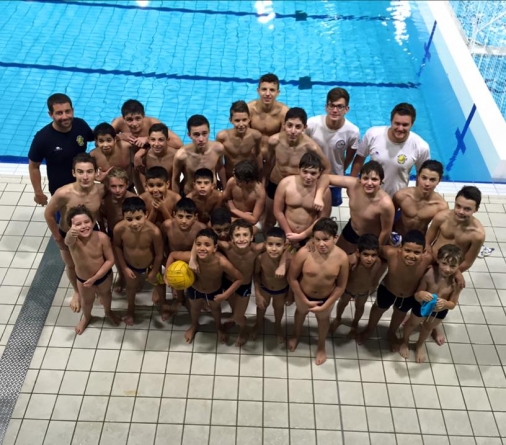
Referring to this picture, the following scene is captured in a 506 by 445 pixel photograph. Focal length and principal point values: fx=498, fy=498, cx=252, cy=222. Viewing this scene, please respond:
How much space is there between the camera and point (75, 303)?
431cm

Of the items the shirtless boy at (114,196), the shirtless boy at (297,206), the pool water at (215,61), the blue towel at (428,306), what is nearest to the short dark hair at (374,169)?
the shirtless boy at (297,206)

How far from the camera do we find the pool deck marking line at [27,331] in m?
3.70

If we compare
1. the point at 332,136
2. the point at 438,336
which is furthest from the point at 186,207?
the point at 438,336

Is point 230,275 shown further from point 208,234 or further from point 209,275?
point 208,234

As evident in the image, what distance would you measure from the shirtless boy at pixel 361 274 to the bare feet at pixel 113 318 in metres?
1.86

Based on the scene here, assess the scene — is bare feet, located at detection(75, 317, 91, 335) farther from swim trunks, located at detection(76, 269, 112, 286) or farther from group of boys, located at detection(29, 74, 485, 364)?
swim trunks, located at detection(76, 269, 112, 286)

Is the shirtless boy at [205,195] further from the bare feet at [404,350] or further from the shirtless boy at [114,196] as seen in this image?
the bare feet at [404,350]

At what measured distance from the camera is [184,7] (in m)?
9.83

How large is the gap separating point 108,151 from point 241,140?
1123 mm

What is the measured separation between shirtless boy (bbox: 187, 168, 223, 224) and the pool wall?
3770 millimetres

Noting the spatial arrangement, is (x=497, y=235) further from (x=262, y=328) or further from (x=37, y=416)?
(x=37, y=416)

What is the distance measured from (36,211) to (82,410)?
2.41m

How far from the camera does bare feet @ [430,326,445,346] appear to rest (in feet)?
13.6

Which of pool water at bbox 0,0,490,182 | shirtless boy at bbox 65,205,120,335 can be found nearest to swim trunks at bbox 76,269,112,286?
shirtless boy at bbox 65,205,120,335
